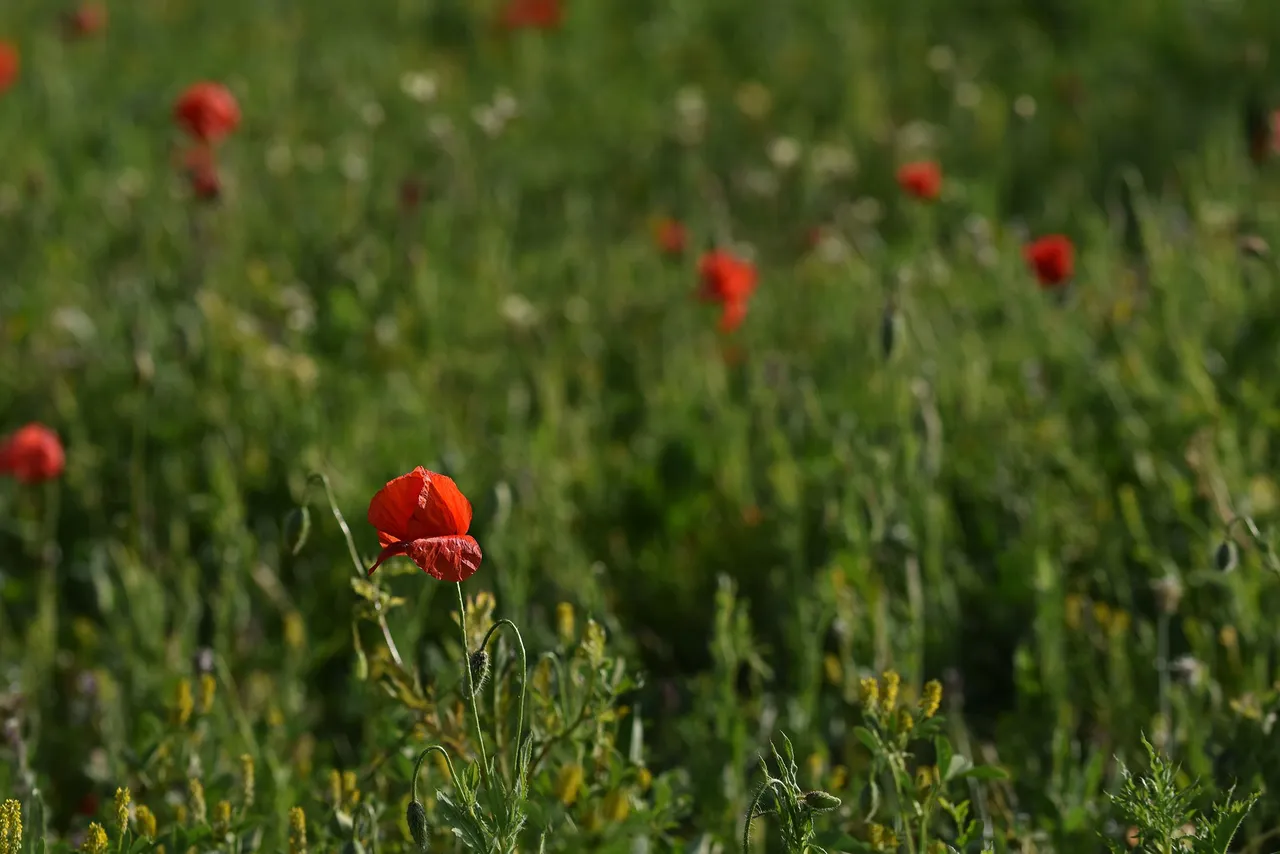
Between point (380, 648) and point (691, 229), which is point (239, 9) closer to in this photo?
point (691, 229)

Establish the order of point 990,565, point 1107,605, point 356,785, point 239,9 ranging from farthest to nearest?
1. point 239,9
2. point 990,565
3. point 1107,605
4. point 356,785

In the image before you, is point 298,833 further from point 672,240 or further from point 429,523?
point 672,240

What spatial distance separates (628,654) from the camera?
2.55 m

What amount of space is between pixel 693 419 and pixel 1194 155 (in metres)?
2.55

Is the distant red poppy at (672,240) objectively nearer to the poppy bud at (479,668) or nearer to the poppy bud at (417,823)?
the poppy bud at (479,668)

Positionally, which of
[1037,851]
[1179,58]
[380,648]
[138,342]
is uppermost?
[1179,58]

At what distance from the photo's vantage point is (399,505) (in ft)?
5.65

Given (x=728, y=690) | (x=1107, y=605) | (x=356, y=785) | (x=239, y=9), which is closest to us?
(x=356, y=785)

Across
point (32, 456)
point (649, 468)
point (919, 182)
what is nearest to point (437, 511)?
point (32, 456)

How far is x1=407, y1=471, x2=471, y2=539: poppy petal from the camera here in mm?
1708

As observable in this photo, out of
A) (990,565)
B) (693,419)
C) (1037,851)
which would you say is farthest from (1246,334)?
(1037,851)

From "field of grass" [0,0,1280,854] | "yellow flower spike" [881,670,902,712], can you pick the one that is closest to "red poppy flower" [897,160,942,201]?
"field of grass" [0,0,1280,854]

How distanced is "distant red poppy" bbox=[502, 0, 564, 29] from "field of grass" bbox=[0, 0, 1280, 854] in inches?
19.6

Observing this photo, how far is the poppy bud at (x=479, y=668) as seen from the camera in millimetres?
1700
